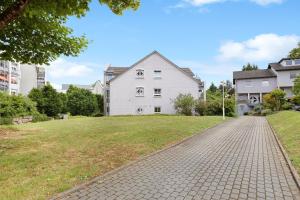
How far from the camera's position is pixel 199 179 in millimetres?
6914

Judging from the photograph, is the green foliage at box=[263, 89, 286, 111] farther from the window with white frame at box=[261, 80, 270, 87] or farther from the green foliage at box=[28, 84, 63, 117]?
the green foliage at box=[28, 84, 63, 117]

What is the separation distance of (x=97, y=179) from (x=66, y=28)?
9.91 metres

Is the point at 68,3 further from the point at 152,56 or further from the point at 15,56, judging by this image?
the point at 152,56

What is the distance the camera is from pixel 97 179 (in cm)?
677

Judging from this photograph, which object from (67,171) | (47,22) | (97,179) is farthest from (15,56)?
(97,179)

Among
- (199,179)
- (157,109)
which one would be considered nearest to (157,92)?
(157,109)

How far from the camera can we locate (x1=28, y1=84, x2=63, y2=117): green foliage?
138ft

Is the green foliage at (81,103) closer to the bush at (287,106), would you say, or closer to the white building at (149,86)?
the white building at (149,86)

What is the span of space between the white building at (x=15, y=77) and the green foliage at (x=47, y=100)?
490 inches

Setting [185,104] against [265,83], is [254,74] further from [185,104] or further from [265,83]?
[185,104]

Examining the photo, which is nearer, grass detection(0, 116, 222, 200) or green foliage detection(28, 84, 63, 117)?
grass detection(0, 116, 222, 200)

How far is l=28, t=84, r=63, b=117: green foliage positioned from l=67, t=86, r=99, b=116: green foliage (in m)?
8.71

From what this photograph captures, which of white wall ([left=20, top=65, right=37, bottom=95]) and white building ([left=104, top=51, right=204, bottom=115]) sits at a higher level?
white wall ([left=20, top=65, right=37, bottom=95])

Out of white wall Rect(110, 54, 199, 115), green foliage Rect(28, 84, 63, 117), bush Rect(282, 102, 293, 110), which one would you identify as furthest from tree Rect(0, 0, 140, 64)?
bush Rect(282, 102, 293, 110)
